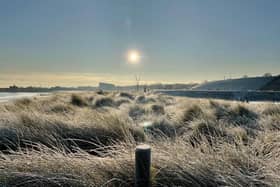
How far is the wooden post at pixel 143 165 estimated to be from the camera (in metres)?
1.98

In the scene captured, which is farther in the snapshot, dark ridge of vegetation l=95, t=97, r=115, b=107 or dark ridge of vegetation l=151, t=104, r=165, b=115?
dark ridge of vegetation l=95, t=97, r=115, b=107

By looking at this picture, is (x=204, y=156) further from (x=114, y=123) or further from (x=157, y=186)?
(x=114, y=123)

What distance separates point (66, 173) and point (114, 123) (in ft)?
7.88

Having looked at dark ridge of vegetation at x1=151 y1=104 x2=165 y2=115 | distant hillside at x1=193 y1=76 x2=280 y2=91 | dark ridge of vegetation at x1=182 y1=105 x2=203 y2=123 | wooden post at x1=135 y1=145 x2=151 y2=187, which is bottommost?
dark ridge of vegetation at x1=151 y1=104 x2=165 y2=115

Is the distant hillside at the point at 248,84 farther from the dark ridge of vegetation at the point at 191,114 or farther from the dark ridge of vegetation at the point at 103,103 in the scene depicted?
the dark ridge of vegetation at the point at 191,114

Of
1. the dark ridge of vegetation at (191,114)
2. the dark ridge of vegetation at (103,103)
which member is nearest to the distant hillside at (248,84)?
the dark ridge of vegetation at (103,103)

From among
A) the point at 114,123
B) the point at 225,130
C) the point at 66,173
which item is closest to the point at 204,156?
the point at 66,173

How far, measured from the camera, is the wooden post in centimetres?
198

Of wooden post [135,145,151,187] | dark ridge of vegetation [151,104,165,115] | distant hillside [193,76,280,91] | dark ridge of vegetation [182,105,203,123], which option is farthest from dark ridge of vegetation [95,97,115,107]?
distant hillside [193,76,280,91]

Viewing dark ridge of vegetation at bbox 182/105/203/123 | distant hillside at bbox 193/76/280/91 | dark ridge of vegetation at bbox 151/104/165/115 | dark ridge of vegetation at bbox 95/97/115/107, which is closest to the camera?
dark ridge of vegetation at bbox 182/105/203/123

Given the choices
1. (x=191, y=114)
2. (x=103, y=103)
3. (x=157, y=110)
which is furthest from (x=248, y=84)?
(x=191, y=114)

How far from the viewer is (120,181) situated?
2277 mm

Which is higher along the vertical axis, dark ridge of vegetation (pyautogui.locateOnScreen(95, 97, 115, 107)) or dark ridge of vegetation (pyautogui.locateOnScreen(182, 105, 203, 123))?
dark ridge of vegetation (pyautogui.locateOnScreen(182, 105, 203, 123))

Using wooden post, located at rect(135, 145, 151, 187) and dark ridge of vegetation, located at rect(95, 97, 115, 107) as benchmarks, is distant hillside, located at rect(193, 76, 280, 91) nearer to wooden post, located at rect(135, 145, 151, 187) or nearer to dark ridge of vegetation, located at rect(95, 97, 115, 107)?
dark ridge of vegetation, located at rect(95, 97, 115, 107)
